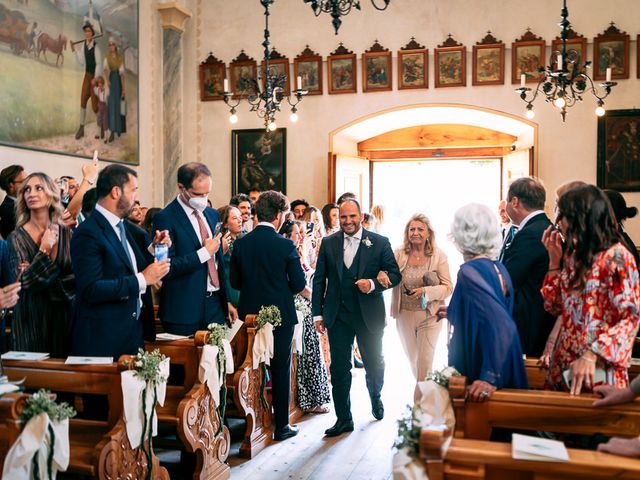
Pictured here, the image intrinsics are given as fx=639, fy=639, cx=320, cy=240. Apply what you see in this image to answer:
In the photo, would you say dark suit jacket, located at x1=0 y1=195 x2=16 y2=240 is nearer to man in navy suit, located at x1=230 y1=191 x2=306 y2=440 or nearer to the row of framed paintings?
man in navy suit, located at x1=230 y1=191 x2=306 y2=440

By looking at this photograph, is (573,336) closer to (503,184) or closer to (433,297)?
(433,297)

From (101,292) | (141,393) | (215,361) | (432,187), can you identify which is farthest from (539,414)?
(432,187)

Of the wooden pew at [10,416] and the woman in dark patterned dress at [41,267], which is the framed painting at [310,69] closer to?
the woman in dark patterned dress at [41,267]

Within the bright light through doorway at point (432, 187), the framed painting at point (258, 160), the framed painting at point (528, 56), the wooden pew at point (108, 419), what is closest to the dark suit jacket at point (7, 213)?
the wooden pew at point (108, 419)

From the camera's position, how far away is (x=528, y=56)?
A: 10711 millimetres

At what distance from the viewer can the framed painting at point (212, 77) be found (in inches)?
483

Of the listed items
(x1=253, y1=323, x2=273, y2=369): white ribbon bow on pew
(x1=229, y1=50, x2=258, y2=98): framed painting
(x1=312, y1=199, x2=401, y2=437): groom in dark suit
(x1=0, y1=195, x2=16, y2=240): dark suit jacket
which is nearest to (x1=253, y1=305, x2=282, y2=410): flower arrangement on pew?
(x1=253, y1=323, x2=273, y2=369): white ribbon bow on pew

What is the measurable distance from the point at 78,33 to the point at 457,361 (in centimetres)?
876

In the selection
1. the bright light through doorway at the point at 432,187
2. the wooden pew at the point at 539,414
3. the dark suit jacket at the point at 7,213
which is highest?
the bright light through doorway at the point at 432,187

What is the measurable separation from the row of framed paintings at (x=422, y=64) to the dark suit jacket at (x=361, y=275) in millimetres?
5239

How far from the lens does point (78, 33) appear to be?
977 cm

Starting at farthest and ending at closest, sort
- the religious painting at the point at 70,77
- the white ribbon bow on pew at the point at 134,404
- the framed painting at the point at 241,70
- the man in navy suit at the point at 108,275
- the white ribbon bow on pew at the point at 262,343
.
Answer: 1. the framed painting at the point at 241,70
2. the religious painting at the point at 70,77
3. the white ribbon bow on pew at the point at 262,343
4. the man in navy suit at the point at 108,275
5. the white ribbon bow on pew at the point at 134,404

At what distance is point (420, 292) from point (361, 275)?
574mm

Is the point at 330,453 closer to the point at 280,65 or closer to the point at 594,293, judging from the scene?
the point at 594,293
